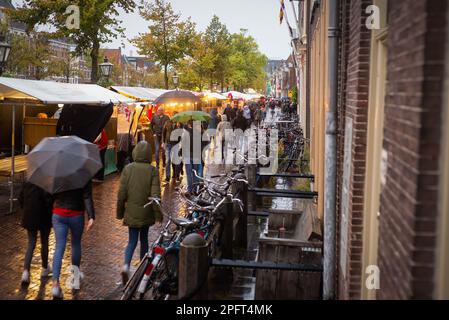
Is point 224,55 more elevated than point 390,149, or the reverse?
point 224,55

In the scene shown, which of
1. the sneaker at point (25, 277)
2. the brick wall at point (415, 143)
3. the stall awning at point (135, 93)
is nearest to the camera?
the brick wall at point (415, 143)

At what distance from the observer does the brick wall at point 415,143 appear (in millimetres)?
2242

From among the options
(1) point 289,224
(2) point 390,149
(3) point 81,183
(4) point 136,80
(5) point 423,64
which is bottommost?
(1) point 289,224

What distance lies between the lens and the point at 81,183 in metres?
5.99

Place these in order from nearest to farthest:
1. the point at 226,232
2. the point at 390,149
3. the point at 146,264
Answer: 1. the point at 390,149
2. the point at 146,264
3. the point at 226,232

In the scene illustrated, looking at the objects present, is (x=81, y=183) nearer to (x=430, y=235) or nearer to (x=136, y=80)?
(x=430, y=235)

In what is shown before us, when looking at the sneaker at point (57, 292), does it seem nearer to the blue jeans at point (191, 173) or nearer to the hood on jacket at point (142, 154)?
the hood on jacket at point (142, 154)

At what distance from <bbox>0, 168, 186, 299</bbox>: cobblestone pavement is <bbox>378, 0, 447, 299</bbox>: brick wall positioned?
14.3ft

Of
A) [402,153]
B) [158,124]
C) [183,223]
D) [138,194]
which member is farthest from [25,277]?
[158,124]

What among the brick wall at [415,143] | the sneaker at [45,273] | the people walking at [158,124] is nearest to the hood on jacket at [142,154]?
the sneaker at [45,273]

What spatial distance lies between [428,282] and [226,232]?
5.29m

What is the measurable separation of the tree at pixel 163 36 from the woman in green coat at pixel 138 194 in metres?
27.3
